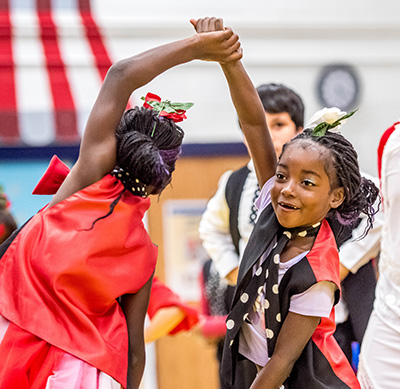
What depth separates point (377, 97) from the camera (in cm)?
509

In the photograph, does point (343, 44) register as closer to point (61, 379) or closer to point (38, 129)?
point (38, 129)

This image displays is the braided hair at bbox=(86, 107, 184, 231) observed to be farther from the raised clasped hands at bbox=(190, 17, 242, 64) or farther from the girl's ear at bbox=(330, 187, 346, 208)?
the girl's ear at bbox=(330, 187, 346, 208)

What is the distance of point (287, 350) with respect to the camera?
143 centimetres

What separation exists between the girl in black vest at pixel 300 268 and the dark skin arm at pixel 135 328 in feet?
0.66

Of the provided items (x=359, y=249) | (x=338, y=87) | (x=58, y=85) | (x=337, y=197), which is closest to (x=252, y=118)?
(x=337, y=197)

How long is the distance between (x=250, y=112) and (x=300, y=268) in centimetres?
41

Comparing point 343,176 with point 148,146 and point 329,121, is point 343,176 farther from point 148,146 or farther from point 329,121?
point 148,146

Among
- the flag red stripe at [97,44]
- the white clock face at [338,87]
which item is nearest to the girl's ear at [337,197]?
the flag red stripe at [97,44]

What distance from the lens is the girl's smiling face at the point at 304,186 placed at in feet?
4.85

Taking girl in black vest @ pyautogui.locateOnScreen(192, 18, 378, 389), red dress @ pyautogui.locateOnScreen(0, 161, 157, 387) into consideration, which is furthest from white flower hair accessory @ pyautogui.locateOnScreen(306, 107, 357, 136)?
red dress @ pyautogui.locateOnScreen(0, 161, 157, 387)

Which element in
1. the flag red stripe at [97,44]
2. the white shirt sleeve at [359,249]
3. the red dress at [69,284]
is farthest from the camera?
the flag red stripe at [97,44]

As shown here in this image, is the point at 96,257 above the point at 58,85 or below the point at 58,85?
above

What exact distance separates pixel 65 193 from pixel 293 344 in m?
0.59

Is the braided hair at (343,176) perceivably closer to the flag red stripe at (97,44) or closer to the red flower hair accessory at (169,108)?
the red flower hair accessory at (169,108)
